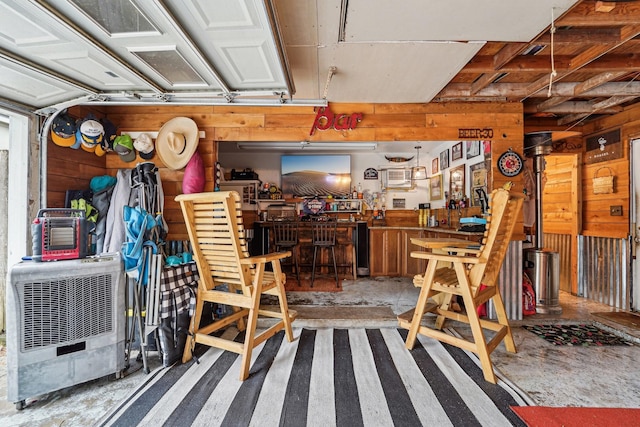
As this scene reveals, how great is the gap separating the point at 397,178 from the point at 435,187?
74 centimetres

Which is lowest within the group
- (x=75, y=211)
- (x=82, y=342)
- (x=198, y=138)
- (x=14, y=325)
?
(x=82, y=342)

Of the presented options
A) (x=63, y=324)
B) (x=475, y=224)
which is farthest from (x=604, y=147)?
(x=63, y=324)

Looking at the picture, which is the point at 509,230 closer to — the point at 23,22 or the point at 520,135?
the point at 520,135

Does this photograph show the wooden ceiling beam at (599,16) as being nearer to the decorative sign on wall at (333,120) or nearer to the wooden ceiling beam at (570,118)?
the decorative sign on wall at (333,120)

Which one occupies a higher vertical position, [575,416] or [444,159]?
[444,159]

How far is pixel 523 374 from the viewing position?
1.86 meters

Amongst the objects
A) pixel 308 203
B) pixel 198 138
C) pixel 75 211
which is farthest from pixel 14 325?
pixel 308 203

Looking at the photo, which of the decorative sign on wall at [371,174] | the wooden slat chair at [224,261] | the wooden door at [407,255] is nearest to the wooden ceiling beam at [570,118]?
the wooden door at [407,255]

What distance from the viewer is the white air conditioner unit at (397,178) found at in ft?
17.7

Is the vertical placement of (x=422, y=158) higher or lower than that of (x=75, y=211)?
higher

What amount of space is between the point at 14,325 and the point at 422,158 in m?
5.83

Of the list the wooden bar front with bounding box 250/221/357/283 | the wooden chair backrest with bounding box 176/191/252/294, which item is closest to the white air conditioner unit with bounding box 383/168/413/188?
the wooden bar front with bounding box 250/221/357/283

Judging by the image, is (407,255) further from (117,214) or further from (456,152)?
(117,214)

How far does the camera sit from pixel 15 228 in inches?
89.9
